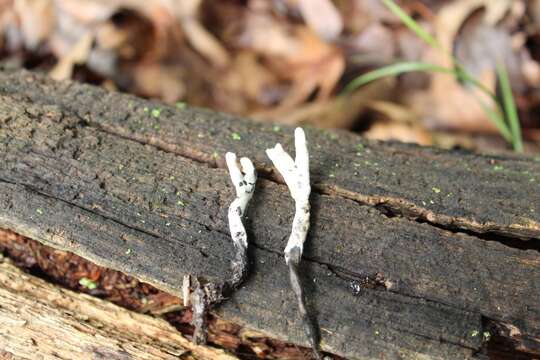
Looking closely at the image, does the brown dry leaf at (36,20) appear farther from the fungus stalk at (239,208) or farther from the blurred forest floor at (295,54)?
the fungus stalk at (239,208)

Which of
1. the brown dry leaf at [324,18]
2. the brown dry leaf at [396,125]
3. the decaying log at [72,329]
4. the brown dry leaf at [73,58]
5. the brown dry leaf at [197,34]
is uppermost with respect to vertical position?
the brown dry leaf at [324,18]

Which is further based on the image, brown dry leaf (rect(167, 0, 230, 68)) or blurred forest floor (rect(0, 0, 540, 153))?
brown dry leaf (rect(167, 0, 230, 68))

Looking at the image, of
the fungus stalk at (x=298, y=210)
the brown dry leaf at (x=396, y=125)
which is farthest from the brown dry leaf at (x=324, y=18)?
the fungus stalk at (x=298, y=210)

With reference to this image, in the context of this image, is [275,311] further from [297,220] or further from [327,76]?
[327,76]

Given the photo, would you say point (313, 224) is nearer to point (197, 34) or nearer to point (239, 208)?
point (239, 208)

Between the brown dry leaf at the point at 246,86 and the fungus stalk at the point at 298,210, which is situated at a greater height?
the brown dry leaf at the point at 246,86

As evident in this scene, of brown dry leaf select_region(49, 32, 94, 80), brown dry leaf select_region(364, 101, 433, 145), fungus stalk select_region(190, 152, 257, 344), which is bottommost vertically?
fungus stalk select_region(190, 152, 257, 344)

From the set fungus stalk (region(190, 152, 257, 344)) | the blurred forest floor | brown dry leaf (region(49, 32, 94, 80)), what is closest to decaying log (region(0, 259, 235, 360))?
fungus stalk (region(190, 152, 257, 344))

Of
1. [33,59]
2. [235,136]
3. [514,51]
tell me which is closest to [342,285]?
[235,136]

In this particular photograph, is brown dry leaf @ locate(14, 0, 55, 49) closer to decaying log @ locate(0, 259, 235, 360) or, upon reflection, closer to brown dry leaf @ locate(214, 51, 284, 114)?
brown dry leaf @ locate(214, 51, 284, 114)
